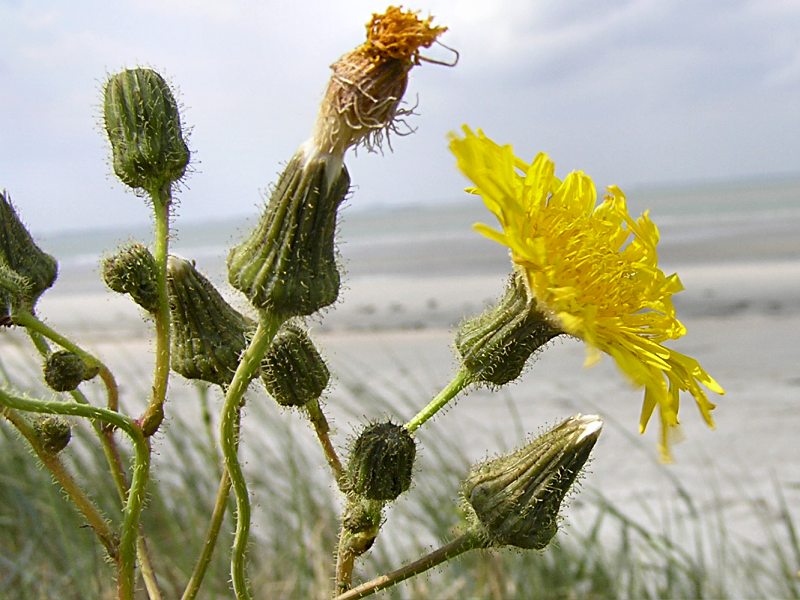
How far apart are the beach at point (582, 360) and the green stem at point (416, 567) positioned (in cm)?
29

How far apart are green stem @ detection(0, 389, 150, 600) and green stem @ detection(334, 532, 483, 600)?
0.31 meters

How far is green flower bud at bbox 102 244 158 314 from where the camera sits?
147 centimetres

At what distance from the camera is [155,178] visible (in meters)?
1.63

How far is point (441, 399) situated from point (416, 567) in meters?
0.30

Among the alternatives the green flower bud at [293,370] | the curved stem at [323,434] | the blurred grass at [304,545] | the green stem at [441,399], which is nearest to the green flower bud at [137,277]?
the green flower bud at [293,370]

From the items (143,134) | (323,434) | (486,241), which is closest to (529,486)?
(323,434)

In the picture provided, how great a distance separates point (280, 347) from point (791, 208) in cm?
3859

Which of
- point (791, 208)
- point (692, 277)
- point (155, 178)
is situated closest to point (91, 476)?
point (155, 178)

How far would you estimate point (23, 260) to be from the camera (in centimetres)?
154

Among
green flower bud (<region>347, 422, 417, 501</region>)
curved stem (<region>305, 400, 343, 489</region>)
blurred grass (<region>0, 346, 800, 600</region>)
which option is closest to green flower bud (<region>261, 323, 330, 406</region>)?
curved stem (<region>305, 400, 343, 489</region>)

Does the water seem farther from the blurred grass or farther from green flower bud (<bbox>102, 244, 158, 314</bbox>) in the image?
green flower bud (<bbox>102, 244, 158, 314</bbox>)

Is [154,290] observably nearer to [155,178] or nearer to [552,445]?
[155,178]

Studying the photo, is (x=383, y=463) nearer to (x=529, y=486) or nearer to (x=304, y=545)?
(x=529, y=486)

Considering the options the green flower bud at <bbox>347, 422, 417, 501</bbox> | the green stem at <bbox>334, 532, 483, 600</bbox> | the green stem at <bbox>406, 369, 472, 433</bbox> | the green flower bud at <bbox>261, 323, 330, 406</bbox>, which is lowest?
the green stem at <bbox>334, 532, 483, 600</bbox>
